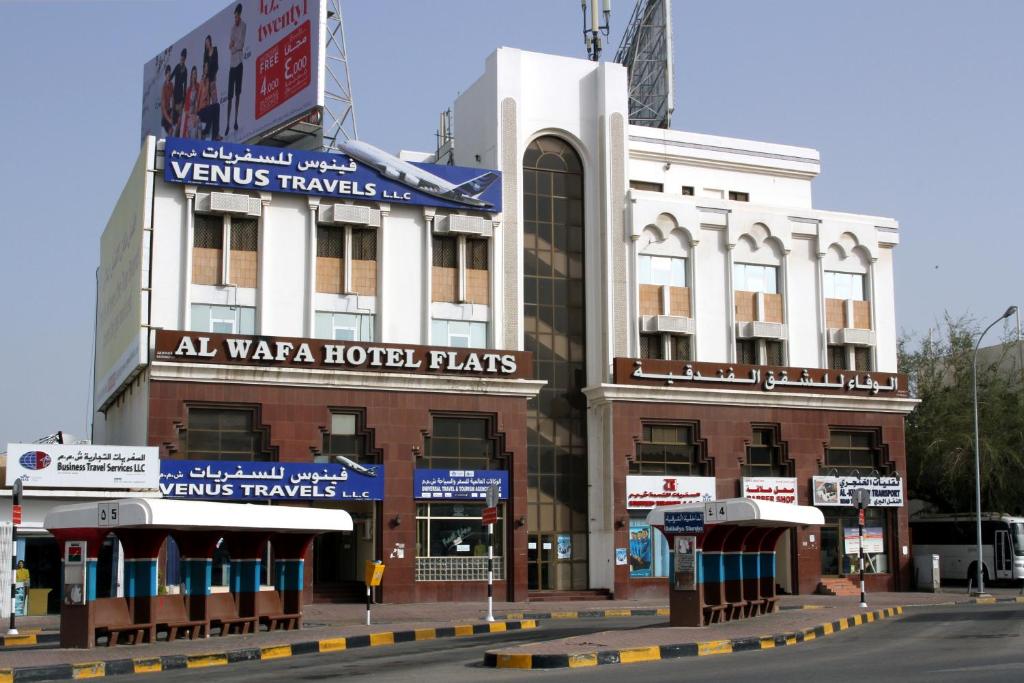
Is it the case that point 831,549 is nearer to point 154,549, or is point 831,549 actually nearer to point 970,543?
point 970,543

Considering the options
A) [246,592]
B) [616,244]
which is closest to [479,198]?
[616,244]

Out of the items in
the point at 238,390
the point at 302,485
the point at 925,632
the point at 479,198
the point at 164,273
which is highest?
the point at 479,198

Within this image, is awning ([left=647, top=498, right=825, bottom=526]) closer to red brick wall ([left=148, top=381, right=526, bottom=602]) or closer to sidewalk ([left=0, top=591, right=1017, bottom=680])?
sidewalk ([left=0, top=591, right=1017, bottom=680])

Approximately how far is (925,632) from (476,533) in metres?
18.1

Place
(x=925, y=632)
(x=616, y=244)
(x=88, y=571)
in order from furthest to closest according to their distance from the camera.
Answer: (x=616, y=244), (x=925, y=632), (x=88, y=571)

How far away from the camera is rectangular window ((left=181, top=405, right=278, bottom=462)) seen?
39.0 m

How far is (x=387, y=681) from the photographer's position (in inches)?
707

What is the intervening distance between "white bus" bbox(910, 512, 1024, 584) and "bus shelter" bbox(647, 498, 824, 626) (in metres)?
21.9

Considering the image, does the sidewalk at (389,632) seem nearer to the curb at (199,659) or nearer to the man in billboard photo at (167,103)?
the curb at (199,659)

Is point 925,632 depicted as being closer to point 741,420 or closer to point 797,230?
point 741,420

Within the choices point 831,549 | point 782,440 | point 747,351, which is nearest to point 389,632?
point 782,440

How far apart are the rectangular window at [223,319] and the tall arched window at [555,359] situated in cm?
994

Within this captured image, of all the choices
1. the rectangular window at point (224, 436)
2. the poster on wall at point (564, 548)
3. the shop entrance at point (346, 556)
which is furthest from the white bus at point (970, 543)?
the rectangular window at point (224, 436)

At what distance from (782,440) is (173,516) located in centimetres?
2863
